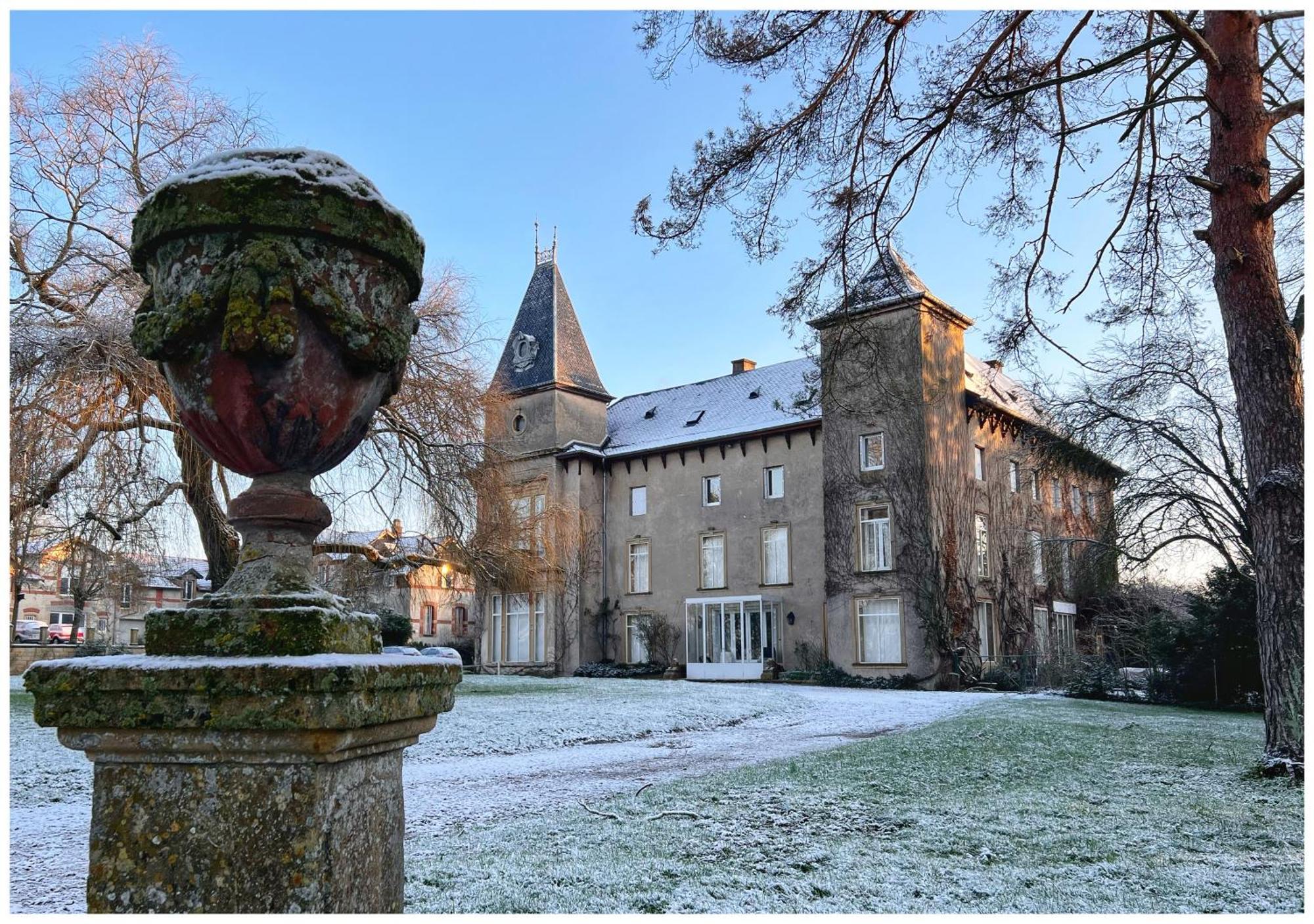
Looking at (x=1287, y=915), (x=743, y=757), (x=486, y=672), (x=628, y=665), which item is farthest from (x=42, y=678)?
(x=486, y=672)

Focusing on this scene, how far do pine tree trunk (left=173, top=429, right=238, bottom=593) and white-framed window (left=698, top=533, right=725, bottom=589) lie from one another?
18.1 m

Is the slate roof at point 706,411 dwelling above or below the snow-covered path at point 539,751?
above

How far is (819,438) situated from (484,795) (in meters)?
22.5

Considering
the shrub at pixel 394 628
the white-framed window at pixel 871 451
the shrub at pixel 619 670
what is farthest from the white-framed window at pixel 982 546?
the shrub at pixel 394 628

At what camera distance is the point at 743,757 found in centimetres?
969

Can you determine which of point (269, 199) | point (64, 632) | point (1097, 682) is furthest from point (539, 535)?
point (64, 632)

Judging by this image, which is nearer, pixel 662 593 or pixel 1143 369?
pixel 1143 369

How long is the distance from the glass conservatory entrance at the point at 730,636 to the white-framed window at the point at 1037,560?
7.70 meters

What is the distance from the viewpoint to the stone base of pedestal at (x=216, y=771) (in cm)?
243

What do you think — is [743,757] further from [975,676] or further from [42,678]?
[975,676]

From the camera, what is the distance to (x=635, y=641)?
3222 centimetres

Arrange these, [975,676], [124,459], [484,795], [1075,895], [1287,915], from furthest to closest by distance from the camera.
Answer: [975,676]
[124,459]
[484,795]
[1075,895]
[1287,915]

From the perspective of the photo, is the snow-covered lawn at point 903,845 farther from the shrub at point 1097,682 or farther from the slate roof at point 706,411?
the slate roof at point 706,411

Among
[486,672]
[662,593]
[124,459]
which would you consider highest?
[124,459]
